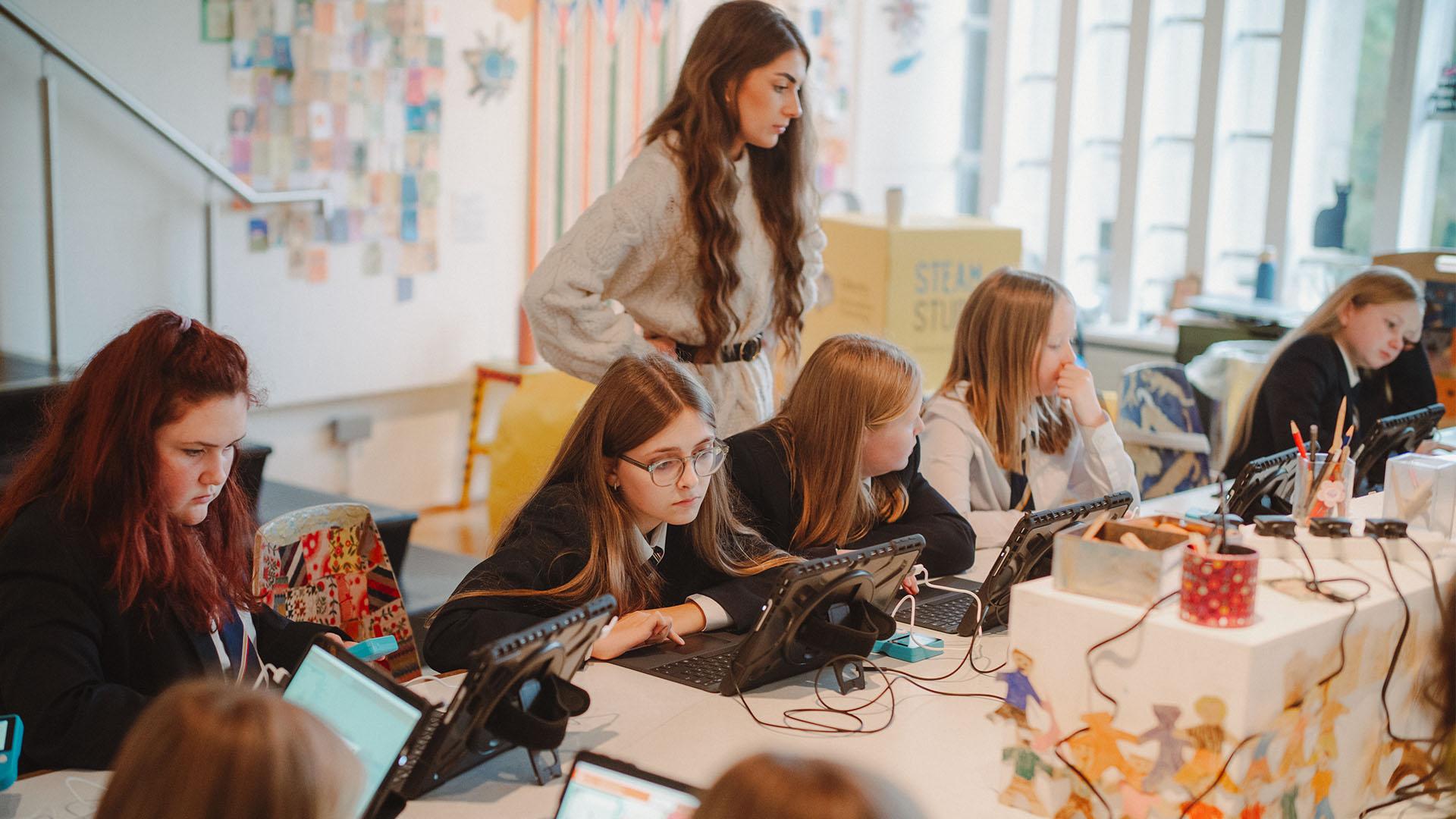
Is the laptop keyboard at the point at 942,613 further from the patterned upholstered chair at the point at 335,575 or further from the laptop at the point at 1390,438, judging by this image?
the laptop at the point at 1390,438

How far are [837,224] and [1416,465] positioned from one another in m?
2.41

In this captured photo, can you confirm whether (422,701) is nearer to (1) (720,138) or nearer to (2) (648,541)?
(2) (648,541)

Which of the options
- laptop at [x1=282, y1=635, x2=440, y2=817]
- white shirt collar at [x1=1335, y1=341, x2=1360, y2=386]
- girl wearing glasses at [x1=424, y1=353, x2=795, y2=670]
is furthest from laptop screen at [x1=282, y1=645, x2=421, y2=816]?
white shirt collar at [x1=1335, y1=341, x2=1360, y2=386]

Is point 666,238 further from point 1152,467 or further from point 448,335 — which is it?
point 448,335

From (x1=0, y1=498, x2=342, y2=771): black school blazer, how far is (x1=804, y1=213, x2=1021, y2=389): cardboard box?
8.42 ft

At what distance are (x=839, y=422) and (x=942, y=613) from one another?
0.38 metres

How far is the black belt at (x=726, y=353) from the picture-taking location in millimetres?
2719

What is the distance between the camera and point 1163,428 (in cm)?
371

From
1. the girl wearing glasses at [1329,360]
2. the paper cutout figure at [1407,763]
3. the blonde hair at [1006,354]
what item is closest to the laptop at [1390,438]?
the girl wearing glasses at [1329,360]

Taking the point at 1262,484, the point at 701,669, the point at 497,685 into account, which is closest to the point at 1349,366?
the point at 1262,484

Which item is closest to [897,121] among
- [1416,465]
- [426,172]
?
[426,172]

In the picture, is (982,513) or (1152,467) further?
(1152,467)

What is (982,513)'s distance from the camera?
2.69 metres

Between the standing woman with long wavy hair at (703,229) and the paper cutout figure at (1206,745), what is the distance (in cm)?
147
